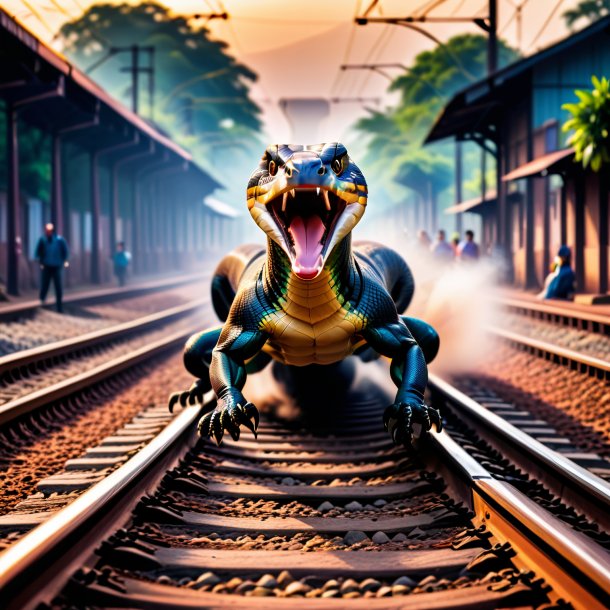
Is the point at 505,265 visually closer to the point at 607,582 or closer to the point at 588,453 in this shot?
the point at 588,453

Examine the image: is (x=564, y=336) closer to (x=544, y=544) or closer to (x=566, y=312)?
(x=566, y=312)

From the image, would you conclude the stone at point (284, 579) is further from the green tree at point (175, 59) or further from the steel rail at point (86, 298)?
the green tree at point (175, 59)

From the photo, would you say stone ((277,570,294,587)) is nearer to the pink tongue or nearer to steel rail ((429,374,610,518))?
the pink tongue

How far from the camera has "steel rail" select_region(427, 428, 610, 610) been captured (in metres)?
3.02

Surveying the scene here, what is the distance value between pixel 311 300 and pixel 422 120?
6499 cm

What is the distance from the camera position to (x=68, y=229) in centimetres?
2892

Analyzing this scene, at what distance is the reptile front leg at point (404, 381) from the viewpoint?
15.1 ft

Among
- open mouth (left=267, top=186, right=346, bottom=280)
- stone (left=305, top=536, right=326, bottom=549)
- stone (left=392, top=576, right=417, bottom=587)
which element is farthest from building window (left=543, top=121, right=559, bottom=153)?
stone (left=392, top=576, right=417, bottom=587)

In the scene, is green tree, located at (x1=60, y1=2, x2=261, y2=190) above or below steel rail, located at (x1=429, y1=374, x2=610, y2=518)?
above

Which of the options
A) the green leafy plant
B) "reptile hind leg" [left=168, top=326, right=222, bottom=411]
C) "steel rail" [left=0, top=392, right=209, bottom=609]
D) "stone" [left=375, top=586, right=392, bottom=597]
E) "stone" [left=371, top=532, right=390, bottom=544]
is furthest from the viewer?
the green leafy plant

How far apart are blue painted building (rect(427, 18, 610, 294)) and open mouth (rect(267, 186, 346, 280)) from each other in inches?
632

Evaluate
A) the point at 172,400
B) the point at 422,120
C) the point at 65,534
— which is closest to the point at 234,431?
the point at 65,534

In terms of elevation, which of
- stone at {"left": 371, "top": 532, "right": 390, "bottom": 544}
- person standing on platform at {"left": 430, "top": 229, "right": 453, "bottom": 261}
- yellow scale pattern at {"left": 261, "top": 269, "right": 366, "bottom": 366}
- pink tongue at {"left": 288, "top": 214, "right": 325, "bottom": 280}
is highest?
person standing on platform at {"left": 430, "top": 229, "right": 453, "bottom": 261}

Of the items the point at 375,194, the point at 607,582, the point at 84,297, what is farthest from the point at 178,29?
the point at 607,582
